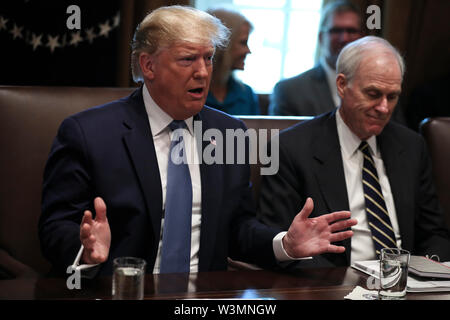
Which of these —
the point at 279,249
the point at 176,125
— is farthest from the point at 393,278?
the point at 176,125

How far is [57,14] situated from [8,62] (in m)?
0.34

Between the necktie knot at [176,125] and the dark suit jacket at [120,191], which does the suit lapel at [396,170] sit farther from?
the necktie knot at [176,125]

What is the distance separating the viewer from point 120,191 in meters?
1.75

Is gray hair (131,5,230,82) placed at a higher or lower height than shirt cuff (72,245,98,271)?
higher

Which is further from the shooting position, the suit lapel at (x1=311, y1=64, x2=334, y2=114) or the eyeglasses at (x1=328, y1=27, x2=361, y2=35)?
the eyeglasses at (x1=328, y1=27, x2=361, y2=35)

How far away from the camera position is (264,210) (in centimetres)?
207

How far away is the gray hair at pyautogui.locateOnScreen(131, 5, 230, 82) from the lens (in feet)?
5.96

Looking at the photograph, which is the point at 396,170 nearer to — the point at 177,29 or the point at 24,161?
A: the point at 177,29

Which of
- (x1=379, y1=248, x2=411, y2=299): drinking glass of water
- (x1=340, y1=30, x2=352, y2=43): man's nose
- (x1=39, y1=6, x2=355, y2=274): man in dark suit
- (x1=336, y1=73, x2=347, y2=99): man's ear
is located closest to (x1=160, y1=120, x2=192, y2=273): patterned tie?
(x1=39, y1=6, x2=355, y2=274): man in dark suit

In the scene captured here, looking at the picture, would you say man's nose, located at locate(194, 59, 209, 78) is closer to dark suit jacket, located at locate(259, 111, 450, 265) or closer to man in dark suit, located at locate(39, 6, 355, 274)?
man in dark suit, located at locate(39, 6, 355, 274)

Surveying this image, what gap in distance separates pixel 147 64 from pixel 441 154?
1.23 meters

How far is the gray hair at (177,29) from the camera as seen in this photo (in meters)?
1.82

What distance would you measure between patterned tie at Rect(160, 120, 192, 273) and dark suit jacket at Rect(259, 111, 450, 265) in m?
0.35
